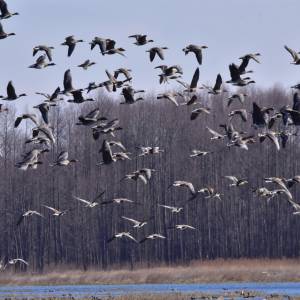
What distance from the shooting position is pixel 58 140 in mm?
85000

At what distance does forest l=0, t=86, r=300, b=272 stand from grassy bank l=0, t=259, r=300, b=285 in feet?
13.9

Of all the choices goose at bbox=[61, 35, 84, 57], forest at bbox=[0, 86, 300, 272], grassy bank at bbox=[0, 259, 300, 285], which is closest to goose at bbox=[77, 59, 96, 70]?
goose at bbox=[61, 35, 84, 57]

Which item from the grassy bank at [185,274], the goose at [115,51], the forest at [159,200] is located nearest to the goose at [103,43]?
the goose at [115,51]

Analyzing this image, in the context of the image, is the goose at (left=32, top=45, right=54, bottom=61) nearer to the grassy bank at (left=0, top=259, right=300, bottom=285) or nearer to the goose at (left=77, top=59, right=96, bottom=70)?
the goose at (left=77, top=59, right=96, bottom=70)

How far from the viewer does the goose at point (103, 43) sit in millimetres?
32906

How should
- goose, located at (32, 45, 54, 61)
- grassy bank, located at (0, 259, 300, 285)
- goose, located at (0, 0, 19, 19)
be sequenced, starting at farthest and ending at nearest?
1. grassy bank, located at (0, 259, 300, 285)
2. goose, located at (32, 45, 54, 61)
3. goose, located at (0, 0, 19, 19)

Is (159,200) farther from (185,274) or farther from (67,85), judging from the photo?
(67,85)

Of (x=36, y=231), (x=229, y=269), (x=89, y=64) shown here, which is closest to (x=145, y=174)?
(x=89, y=64)

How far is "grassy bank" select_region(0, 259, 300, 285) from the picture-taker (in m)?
58.6

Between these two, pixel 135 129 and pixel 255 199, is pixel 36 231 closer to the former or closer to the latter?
pixel 135 129

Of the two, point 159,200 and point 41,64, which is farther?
point 159,200

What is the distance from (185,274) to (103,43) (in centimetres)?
3047

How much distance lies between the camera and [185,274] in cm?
6216

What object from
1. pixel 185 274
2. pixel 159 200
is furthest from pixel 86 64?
pixel 159 200
